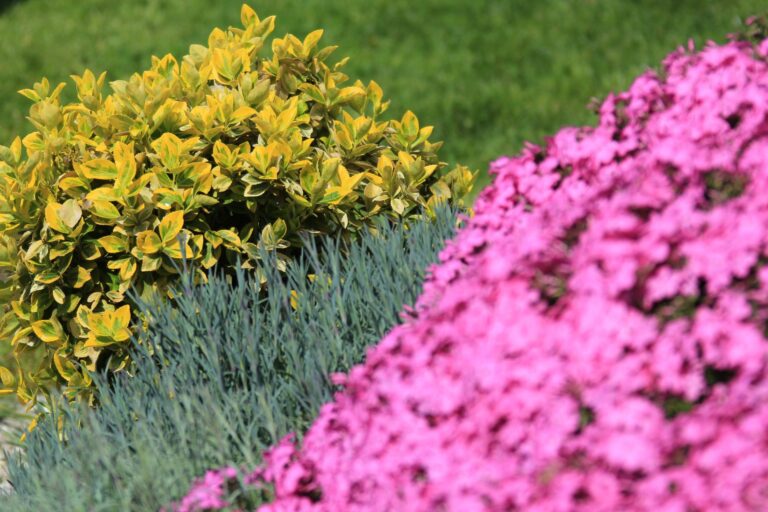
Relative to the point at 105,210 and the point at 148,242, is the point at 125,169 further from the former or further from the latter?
the point at 148,242

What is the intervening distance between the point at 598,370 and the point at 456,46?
8158mm

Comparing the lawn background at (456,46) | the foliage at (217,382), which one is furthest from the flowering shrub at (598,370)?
the lawn background at (456,46)

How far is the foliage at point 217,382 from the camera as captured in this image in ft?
8.32

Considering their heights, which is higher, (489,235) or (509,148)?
(509,148)

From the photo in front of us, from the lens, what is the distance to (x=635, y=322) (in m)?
1.71

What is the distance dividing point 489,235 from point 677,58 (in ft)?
3.04

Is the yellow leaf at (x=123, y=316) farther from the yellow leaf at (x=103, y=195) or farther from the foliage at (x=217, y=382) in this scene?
the yellow leaf at (x=103, y=195)

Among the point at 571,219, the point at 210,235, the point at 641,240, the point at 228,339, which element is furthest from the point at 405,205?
the point at 641,240

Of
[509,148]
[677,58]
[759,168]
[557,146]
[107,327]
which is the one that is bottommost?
[107,327]

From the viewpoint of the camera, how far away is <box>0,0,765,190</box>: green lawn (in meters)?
8.48

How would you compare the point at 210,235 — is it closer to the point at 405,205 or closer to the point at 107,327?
the point at 107,327

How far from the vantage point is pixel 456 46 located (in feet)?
31.2

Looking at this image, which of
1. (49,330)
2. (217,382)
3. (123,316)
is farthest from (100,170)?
(217,382)

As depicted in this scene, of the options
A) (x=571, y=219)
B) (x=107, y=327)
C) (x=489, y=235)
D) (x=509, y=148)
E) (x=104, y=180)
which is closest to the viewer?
(x=571, y=219)
